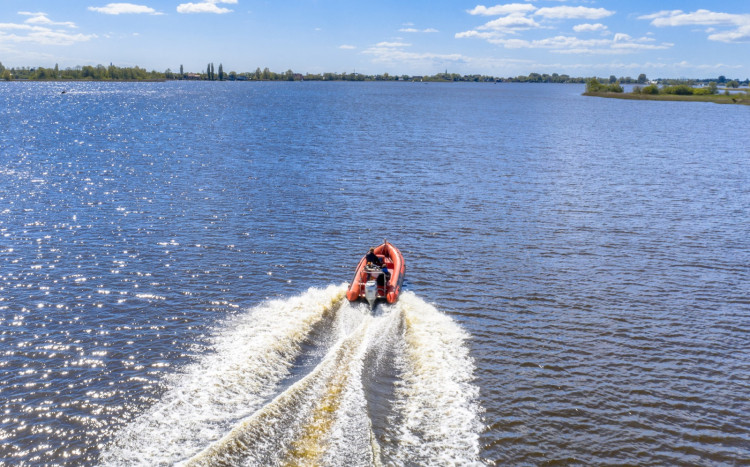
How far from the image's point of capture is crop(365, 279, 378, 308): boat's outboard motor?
67.9ft

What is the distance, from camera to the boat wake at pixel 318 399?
12500 mm

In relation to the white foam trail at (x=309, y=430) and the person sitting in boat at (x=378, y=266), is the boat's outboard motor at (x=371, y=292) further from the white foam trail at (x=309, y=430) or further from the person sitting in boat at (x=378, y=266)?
the white foam trail at (x=309, y=430)

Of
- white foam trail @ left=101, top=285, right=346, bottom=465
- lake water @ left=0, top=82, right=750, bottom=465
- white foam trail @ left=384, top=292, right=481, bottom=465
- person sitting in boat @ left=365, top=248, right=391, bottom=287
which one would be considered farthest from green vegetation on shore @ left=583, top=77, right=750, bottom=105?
white foam trail @ left=101, top=285, right=346, bottom=465

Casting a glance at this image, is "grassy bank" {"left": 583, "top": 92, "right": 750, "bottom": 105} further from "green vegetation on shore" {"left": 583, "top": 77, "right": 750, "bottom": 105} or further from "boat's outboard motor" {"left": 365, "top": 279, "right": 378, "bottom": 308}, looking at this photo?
"boat's outboard motor" {"left": 365, "top": 279, "right": 378, "bottom": 308}

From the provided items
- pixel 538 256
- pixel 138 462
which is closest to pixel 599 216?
pixel 538 256

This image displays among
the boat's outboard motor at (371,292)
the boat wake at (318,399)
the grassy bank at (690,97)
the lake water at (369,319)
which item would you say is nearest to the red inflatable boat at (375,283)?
the boat's outboard motor at (371,292)

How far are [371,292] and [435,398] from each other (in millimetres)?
6332

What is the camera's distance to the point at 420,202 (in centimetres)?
3666

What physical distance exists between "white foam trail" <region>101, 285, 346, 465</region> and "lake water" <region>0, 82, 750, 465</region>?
7 centimetres

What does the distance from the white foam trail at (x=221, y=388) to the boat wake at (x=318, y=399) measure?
0.11 ft

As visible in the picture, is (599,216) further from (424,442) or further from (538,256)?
(424,442)

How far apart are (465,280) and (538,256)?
5021mm

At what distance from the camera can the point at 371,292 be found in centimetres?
2070

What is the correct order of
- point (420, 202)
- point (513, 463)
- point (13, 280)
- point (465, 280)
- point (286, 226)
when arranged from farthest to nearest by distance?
point (420, 202)
point (286, 226)
point (465, 280)
point (13, 280)
point (513, 463)
